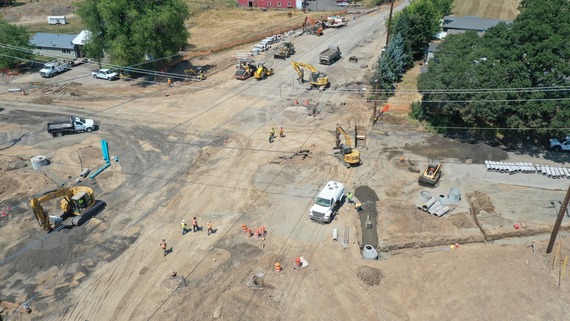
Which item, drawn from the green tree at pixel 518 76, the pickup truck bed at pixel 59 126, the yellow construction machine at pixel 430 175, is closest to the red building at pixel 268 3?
the green tree at pixel 518 76

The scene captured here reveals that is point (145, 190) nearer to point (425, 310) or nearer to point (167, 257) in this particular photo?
point (167, 257)

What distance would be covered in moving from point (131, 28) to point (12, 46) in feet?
65.2

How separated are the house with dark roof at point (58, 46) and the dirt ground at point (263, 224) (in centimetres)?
1871

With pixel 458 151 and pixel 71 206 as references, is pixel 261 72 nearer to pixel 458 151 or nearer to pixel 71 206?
pixel 458 151

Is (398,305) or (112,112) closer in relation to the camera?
(398,305)

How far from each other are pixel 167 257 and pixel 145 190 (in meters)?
8.86

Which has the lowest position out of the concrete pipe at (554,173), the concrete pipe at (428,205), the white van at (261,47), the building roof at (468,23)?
the concrete pipe at (428,205)

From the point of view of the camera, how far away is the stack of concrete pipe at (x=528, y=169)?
34938mm

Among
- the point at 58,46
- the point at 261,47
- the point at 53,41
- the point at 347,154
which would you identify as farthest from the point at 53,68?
the point at 347,154

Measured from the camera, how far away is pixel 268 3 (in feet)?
320

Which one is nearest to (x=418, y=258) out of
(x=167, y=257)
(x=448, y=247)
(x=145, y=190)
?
(x=448, y=247)

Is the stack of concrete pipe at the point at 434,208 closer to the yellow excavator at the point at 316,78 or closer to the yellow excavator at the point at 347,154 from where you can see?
the yellow excavator at the point at 347,154

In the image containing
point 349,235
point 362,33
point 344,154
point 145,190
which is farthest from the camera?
point 362,33

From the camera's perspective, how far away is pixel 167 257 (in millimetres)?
27453
